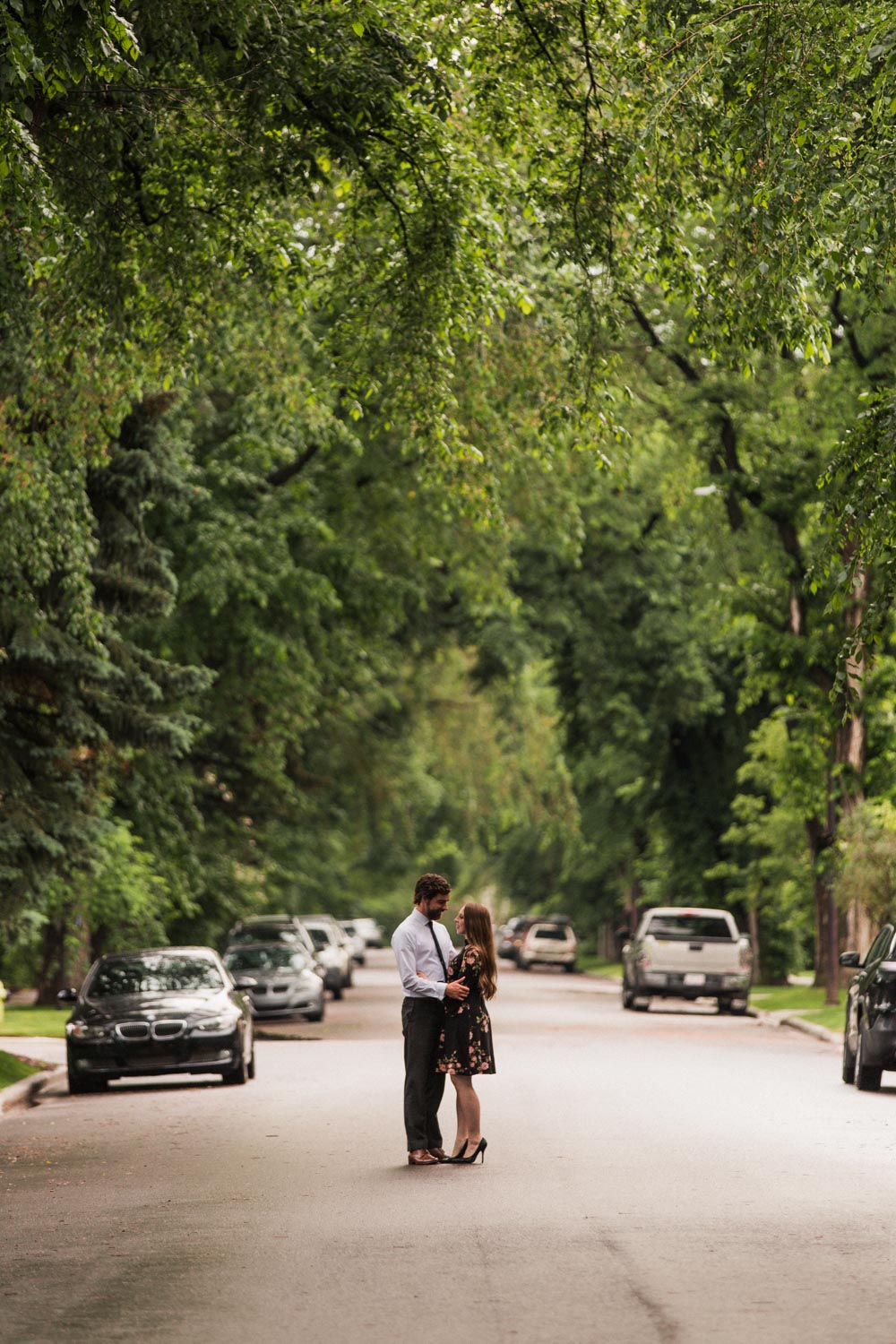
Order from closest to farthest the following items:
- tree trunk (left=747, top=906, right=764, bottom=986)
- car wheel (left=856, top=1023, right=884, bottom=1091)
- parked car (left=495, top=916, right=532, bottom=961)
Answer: car wheel (left=856, top=1023, right=884, bottom=1091) < tree trunk (left=747, top=906, right=764, bottom=986) < parked car (left=495, top=916, right=532, bottom=961)

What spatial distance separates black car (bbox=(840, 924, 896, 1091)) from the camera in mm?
16328

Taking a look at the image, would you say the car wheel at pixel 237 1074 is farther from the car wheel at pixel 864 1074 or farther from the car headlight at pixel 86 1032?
the car wheel at pixel 864 1074

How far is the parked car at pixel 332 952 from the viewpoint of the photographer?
41.3 m

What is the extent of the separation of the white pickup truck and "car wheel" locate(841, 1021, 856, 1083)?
1348 cm

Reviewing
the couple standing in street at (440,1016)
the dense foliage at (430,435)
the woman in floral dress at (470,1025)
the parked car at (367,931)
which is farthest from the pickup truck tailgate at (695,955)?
the parked car at (367,931)

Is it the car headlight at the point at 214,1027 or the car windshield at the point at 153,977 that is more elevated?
the car windshield at the point at 153,977

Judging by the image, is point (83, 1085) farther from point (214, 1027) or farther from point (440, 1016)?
point (440, 1016)

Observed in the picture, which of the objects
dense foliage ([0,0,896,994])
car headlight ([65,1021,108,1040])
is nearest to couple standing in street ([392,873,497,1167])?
dense foliage ([0,0,896,994])

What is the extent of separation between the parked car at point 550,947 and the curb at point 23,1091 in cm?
4388

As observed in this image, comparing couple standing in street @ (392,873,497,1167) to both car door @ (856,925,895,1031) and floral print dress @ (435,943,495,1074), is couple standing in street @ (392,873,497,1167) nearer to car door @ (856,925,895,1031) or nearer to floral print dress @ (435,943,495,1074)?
floral print dress @ (435,943,495,1074)

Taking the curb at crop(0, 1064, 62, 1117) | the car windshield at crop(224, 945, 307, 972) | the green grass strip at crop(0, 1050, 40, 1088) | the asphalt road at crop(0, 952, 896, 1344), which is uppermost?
the car windshield at crop(224, 945, 307, 972)

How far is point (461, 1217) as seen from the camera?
964 cm

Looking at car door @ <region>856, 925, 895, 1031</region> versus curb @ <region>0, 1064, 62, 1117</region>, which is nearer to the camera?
car door @ <region>856, 925, 895, 1031</region>

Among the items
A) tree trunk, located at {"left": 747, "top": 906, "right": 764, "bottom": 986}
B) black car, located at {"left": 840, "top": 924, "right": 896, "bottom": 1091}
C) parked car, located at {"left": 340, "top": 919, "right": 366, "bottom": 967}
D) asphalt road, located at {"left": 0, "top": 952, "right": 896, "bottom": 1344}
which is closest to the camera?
asphalt road, located at {"left": 0, "top": 952, "right": 896, "bottom": 1344}
